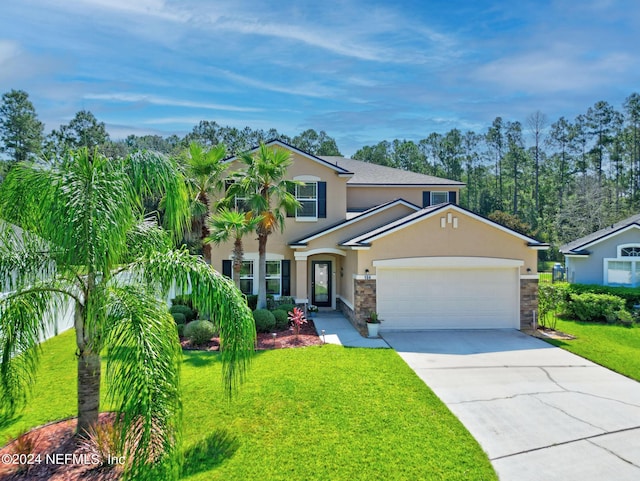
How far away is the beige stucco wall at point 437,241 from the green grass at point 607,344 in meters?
3.94

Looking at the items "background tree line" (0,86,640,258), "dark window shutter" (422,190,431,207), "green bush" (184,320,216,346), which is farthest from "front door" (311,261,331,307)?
"background tree line" (0,86,640,258)

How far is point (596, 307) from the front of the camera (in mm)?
16328

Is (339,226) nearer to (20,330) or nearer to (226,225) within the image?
(226,225)

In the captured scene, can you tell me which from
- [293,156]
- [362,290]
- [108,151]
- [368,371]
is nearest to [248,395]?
[368,371]

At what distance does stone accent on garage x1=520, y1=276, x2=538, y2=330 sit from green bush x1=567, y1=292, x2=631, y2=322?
3751 millimetres

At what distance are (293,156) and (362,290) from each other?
792cm

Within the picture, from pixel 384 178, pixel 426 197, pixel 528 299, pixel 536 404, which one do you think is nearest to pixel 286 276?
pixel 384 178

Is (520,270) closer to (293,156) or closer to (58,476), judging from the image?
(293,156)

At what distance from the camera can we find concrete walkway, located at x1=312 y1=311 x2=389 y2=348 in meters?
12.7

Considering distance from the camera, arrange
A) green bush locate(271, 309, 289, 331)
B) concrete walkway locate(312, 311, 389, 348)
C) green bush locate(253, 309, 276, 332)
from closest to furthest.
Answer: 1. concrete walkway locate(312, 311, 389, 348)
2. green bush locate(253, 309, 276, 332)
3. green bush locate(271, 309, 289, 331)

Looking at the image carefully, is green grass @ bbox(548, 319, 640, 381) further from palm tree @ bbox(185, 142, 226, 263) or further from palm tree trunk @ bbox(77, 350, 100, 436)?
palm tree @ bbox(185, 142, 226, 263)

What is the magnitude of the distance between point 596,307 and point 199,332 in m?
15.8

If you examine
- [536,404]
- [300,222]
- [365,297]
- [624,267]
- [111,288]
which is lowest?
[536,404]

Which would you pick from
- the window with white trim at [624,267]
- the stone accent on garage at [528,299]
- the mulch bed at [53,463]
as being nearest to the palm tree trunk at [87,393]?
the mulch bed at [53,463]
